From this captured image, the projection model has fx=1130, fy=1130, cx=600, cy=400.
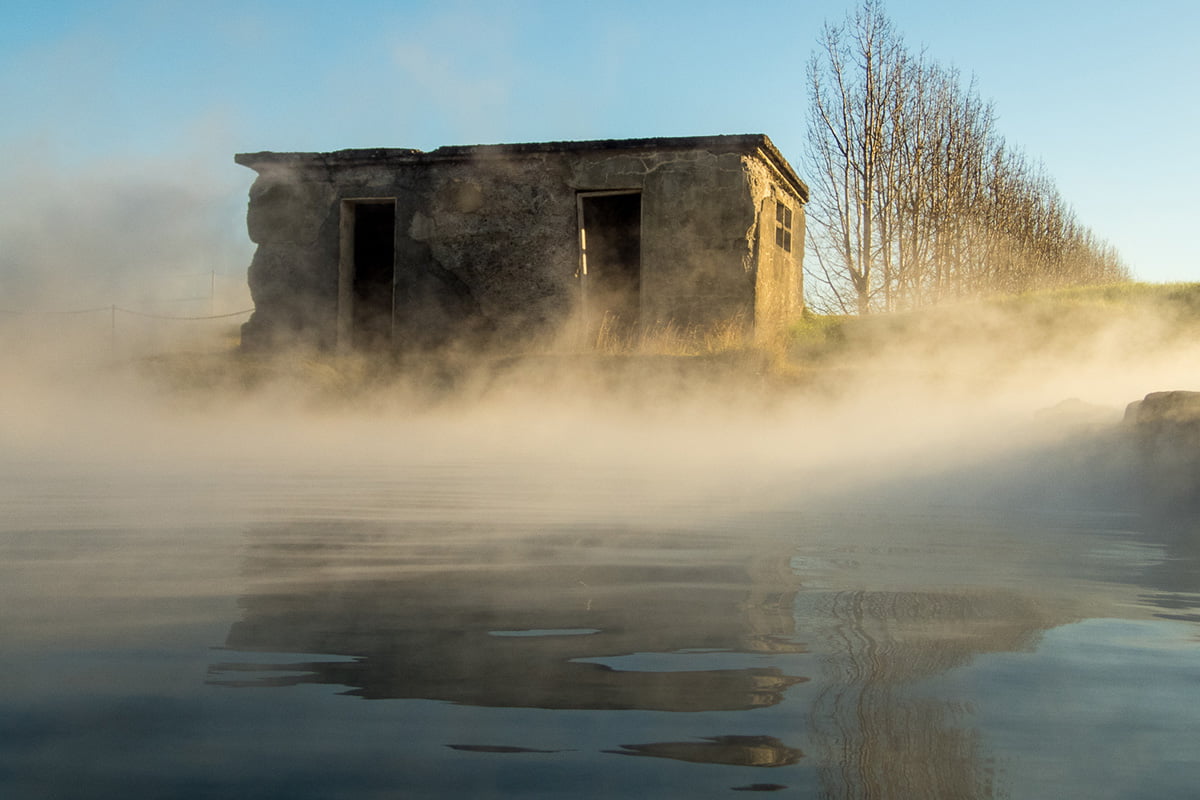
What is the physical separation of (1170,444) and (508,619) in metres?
4.90

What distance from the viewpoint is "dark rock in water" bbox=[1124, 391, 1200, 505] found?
5.75 meters

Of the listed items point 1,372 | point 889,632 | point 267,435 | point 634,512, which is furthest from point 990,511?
point 1,372

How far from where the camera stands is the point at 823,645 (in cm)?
209

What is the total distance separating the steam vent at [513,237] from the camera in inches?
506

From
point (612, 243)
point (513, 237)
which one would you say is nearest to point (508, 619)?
point (513, 237)

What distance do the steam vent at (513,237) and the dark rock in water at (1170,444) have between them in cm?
671

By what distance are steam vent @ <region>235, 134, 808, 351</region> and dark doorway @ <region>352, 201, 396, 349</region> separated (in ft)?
4.01

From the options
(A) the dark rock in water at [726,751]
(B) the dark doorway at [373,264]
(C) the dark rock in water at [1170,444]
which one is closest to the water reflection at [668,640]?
(A) the dark rock in water at [726,751]

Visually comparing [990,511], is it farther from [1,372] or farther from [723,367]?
[1,372]

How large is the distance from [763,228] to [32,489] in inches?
376

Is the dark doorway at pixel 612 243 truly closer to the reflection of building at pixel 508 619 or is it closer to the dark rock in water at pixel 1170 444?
the dark rock in water at pixel 1170 444

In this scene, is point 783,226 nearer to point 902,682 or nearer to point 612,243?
point 612,243

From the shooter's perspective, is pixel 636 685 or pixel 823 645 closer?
pixel 636 685

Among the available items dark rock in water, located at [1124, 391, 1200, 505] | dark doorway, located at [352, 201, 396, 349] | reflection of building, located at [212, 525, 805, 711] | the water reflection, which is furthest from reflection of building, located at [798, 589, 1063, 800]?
dark doorway, located at [352, 201, 396, 349]
